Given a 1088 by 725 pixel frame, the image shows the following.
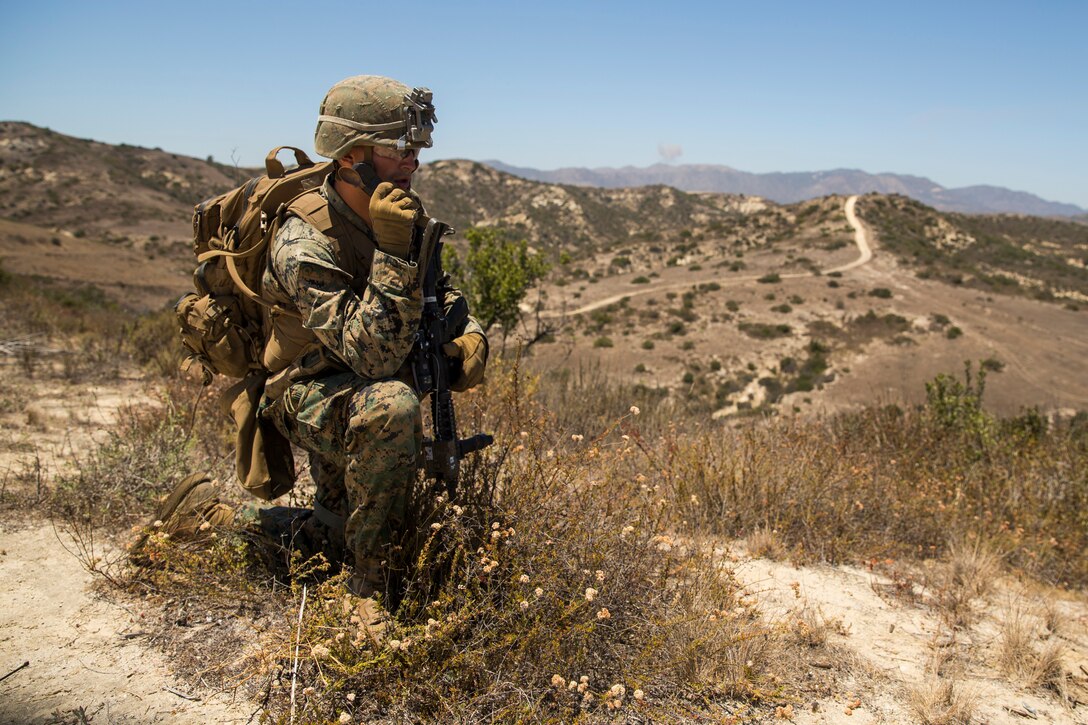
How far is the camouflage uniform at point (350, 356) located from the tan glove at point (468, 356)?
7.4 inches

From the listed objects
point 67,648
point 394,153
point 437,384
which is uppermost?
point 394,153

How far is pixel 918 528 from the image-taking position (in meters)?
3.89

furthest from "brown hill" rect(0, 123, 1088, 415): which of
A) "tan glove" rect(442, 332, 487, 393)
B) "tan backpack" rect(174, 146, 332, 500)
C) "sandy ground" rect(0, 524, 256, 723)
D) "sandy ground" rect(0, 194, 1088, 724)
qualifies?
"sandy ground" rect(0, 524, 256, 723)

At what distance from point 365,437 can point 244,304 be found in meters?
0.87

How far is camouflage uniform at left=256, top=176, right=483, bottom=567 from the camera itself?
2.08m

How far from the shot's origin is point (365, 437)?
2176 mm

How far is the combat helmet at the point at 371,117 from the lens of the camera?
224 centimetres

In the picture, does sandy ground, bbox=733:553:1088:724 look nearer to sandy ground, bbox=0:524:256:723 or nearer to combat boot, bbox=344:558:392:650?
combat boot, bbox=344:558:392:650

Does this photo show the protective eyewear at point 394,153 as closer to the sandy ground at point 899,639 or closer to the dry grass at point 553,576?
the dry grass at point 553,576

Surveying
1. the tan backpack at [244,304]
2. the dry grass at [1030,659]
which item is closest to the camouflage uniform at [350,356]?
the tan backpack at [244,304]

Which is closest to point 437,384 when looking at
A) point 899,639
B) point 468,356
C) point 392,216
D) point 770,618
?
point 468,356

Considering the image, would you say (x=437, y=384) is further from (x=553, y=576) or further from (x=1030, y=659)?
(x=1030, y=659)

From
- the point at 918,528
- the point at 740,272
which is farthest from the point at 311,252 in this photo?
the point at 740,272

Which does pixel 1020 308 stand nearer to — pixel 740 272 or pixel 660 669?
pixel 740 272
